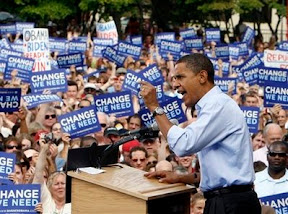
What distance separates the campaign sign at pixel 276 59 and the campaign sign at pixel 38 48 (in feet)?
14.9

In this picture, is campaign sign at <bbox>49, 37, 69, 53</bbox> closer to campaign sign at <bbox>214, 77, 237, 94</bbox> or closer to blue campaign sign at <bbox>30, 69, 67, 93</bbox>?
blue campaign sign at <bbox>30, 69, 67, 93</bbox>

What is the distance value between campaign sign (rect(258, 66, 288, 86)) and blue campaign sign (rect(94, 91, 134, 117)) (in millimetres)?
3221

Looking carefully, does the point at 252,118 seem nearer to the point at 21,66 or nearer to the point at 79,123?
the point at 79,123

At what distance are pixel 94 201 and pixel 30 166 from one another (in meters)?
5.31

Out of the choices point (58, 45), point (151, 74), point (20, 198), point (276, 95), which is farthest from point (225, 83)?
point (20, 198)

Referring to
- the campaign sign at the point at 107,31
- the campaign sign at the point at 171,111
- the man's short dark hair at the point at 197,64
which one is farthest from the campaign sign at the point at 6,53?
the man's short dark hair at the point at 197,64

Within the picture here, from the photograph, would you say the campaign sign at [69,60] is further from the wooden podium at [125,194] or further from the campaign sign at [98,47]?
the wooden podium at [125,194]

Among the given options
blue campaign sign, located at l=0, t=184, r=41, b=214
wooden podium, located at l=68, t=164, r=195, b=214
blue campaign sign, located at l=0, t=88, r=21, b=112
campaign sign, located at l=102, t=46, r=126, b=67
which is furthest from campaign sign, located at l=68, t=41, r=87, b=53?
wooden podium, located at l=68, t=164, r=195, b=214

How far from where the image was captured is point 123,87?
644 inches

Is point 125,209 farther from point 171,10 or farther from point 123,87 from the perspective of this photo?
point 171,10

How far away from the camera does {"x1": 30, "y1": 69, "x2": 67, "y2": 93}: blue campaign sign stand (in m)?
16.3

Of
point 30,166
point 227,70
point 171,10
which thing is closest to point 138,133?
point 30,166

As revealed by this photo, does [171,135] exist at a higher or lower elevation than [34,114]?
higher

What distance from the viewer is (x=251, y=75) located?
18.3 metres
